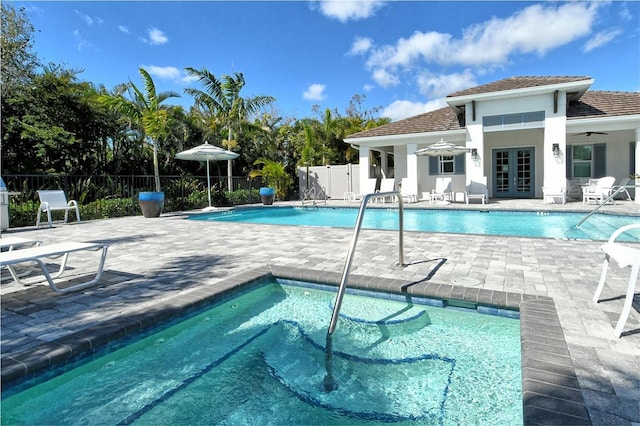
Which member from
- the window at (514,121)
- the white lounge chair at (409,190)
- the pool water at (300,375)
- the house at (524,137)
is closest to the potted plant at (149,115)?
the house at (524,137)

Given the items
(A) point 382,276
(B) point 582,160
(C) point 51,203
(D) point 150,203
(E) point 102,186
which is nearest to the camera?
(A) point 382,276

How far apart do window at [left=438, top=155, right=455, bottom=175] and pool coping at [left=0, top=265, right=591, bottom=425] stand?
15.1 metres

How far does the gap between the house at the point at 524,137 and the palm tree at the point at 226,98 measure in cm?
636

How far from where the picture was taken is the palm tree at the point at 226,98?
1906 cm

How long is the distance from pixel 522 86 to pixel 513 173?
4.63 m

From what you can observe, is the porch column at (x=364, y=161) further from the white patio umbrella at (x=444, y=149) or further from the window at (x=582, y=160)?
the window at (x=582, y=160)

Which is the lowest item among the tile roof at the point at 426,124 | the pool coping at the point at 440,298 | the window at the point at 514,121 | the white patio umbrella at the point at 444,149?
the pool coping at the point at 440,298

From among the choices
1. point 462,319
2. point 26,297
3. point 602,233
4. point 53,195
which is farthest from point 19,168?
point 602,233

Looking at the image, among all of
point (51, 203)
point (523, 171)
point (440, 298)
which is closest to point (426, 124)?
point (523, 171)

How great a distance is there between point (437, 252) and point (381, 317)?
252cm

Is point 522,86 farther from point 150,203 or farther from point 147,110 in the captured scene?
point 147,110

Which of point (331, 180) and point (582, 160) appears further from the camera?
point (331, 180)

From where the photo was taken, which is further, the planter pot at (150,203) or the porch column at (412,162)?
the porch column at (412,162)

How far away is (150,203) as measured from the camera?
508 inches
